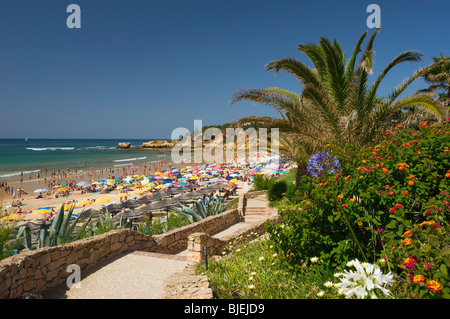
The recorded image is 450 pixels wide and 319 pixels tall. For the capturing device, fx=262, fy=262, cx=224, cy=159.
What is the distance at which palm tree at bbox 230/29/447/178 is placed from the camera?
7367mm

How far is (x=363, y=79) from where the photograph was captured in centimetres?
736

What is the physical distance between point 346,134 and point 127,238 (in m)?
6.40

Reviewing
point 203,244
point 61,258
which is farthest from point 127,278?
point 203,244

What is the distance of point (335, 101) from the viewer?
8125 millimetres

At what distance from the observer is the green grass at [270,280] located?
9.29 feet

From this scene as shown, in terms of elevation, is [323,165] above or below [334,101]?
below

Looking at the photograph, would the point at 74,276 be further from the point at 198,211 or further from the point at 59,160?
the point at 59,160

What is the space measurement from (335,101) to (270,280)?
258 inches

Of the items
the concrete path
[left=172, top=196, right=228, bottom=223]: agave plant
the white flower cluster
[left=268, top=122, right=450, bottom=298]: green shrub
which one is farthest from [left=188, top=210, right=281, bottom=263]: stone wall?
the white flower cluster

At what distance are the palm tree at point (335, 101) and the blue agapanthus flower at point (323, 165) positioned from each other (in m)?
3.48

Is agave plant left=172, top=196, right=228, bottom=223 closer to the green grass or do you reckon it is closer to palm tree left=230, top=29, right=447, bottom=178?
palm tree left=230, top=29, right=447, bottom=178

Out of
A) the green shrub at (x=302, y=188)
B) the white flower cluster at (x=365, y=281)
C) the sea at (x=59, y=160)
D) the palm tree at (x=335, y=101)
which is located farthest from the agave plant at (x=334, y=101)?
the sea at (x=59, y=160)

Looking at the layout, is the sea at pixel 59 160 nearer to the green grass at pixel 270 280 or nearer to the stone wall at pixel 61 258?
the stone wall at pixel 61 258
